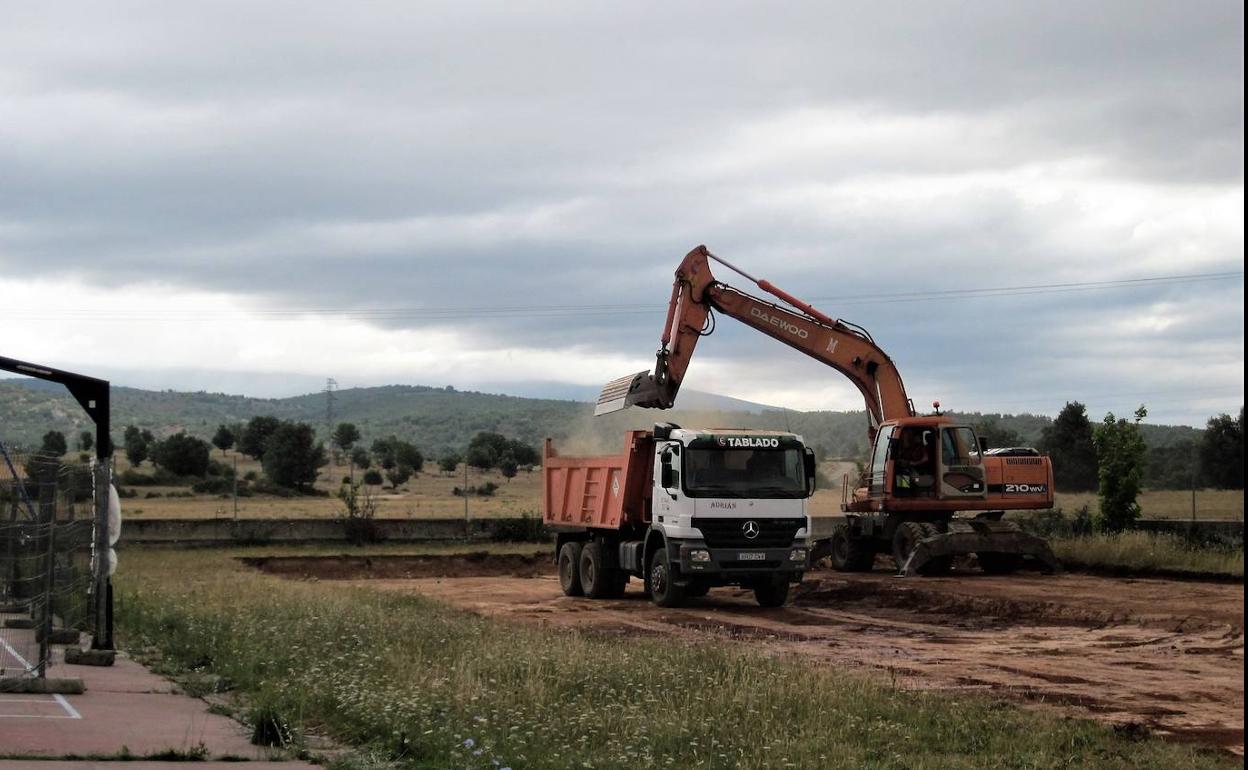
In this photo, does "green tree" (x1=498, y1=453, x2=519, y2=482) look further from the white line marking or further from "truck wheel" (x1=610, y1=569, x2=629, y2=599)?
the white line marking

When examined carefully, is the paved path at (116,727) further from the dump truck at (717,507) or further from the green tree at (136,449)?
the green tree at (136,449)

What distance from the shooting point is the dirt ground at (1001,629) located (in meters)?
14.7

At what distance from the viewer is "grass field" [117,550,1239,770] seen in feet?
34.2

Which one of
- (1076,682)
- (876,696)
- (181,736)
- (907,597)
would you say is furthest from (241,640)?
(907,597)

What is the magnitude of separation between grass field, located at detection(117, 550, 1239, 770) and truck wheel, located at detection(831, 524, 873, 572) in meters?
16.5

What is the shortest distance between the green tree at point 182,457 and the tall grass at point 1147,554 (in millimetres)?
65863

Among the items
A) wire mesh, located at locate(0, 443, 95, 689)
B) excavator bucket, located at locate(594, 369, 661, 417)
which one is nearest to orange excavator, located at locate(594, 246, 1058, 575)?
excavator bucket, located at locate(594, 369, 661, 417)

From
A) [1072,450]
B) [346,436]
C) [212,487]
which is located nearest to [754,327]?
[1072,450]

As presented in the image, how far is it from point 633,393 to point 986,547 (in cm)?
789

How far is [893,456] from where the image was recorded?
31.1 m

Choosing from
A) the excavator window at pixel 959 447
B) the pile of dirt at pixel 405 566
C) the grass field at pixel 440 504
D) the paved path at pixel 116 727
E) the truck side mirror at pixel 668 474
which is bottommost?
the pile of dirt at pixel 405 566

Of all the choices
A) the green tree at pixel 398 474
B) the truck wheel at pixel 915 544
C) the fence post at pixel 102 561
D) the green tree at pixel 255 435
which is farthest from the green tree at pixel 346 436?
the fence post at pixel 102 561

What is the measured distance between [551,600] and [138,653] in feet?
39.5

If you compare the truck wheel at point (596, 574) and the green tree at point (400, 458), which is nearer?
the truck wheel at point (596, 574)
